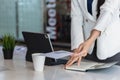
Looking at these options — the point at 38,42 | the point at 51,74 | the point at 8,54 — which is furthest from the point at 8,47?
the point at 51,74

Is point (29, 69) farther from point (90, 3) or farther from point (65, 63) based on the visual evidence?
point (90, 3)

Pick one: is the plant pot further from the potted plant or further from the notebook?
the notebook

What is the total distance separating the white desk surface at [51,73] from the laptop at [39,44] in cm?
11

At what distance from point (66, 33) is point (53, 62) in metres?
4.74

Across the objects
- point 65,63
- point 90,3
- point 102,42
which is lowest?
point 65,63

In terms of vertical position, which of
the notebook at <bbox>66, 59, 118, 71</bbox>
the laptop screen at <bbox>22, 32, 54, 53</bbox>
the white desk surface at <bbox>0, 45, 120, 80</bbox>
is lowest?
the white desk surface at <bbox>0, 45, 120, 80</bbox>

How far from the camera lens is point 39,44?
210cm

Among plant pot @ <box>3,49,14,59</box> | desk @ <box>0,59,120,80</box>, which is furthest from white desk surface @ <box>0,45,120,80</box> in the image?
plant pot @ <box>3,49,14,59</box>

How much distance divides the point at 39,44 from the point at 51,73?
0.37 meters

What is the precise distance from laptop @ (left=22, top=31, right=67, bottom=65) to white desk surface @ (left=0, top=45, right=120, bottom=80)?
11cm

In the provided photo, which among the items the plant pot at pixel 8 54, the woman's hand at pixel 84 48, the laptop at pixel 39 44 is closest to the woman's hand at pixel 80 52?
the woman's hand at pixel 84 48

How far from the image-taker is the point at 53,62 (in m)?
2.05

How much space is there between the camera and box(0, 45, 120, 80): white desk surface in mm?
1680

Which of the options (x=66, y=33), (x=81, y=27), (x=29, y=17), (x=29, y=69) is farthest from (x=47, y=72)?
(x=29, y=17)
